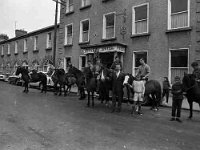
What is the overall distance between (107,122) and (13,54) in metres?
36.3

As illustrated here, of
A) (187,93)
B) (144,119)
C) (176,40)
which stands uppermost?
(176,40)

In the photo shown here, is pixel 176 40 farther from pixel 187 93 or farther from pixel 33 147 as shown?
pixel 33 147

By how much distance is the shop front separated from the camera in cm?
1991

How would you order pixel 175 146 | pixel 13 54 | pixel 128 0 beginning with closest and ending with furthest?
1. pixel 175 146
2. pixel 128 0
3. pixel 13 54

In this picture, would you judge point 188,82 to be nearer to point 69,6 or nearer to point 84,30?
point 84,30

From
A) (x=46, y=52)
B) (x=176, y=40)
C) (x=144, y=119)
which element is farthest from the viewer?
(x=46, y=52)

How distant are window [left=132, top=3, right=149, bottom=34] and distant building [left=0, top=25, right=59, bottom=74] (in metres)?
13.5

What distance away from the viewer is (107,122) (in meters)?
8.72

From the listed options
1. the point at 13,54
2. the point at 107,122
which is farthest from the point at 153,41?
the point at 13,54

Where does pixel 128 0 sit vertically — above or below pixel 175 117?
→ above

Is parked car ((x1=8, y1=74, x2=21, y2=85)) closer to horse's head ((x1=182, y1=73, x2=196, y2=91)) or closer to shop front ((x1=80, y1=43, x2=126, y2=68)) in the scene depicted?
shop front ((x1=80, y1=43, x2=126, y2=68))

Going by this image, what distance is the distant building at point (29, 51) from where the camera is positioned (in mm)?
31816

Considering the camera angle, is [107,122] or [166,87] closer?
[107,122]

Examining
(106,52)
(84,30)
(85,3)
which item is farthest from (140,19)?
(85,3)
